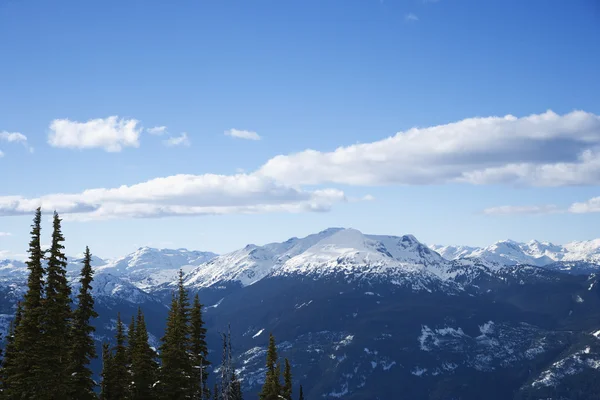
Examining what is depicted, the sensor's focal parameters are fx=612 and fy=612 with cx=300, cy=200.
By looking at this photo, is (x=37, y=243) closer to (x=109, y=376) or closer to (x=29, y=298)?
(x=29, y=298)

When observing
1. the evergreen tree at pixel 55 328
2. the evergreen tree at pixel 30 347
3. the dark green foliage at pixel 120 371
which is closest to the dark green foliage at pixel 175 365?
the dark green foliage at pixel 120 371

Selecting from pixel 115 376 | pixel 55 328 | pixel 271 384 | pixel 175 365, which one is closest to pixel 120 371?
pixel 115 376

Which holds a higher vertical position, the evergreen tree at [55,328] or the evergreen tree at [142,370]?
the evergreen tree at [55,328]

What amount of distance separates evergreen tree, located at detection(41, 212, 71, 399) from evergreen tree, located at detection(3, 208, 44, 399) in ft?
1.59

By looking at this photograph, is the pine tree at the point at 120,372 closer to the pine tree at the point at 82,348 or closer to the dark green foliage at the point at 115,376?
the dark green foliage at the point at 115,376

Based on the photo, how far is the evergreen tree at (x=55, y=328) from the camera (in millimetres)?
52031

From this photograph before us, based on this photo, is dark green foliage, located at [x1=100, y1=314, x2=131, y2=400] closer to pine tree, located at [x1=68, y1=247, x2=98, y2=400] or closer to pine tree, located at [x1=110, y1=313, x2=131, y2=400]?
pine tree, located at [x1=110, y1=313, x2=131, y2=400]

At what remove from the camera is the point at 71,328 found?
198ft

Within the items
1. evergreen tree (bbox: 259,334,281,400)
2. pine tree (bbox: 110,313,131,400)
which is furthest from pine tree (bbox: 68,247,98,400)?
evergreen tree (bbox: 259,334,281,400)

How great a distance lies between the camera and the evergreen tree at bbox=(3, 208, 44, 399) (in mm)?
51219

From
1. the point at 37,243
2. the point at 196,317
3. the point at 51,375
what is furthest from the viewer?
the point at 196,317

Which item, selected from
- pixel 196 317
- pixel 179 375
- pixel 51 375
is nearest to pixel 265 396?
pixel 196 317

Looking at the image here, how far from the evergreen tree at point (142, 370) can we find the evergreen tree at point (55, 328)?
10.2 metres

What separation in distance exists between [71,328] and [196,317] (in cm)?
1850
